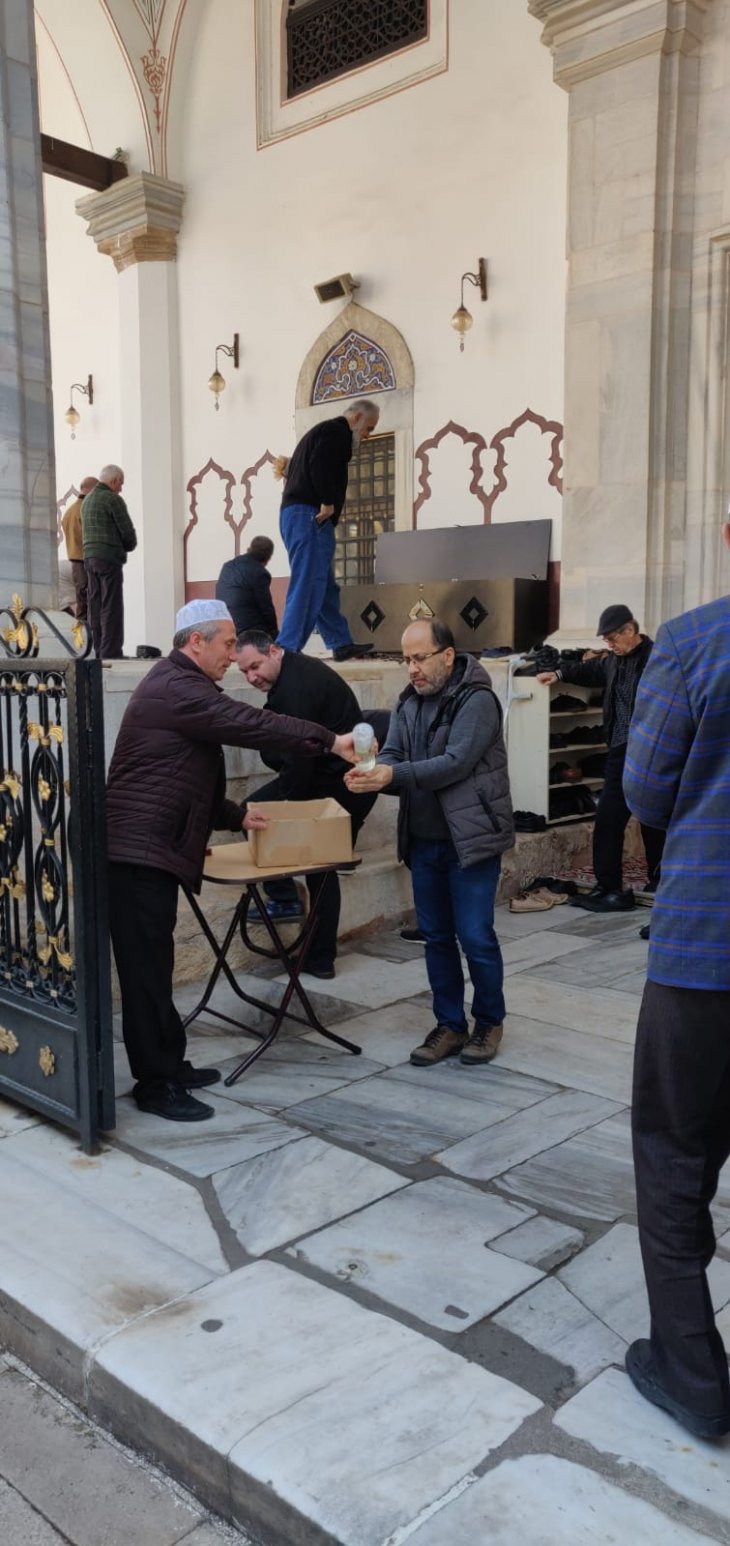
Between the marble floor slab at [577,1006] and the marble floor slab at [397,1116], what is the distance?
2.49 ft

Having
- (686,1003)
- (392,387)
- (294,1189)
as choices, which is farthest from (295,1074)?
(392,387)

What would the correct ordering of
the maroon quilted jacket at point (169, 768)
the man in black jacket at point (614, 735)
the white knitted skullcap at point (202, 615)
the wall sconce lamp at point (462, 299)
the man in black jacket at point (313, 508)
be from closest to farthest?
the maroon quilted jacket at point (169, 768) → the white knitted skullcap at point (202, 615) → the man in black jacket at point (614, 735) → the man in black jacket at point (313, 508) → the wall sconce lamp at point (462, 299)

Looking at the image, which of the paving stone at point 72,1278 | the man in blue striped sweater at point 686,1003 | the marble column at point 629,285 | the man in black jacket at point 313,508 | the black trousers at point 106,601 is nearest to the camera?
the man in blue striped sweater at point 686,1003

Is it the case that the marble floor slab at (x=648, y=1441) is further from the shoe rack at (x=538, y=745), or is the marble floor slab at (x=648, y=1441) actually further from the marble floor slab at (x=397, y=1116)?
the shoe rack at (x=538, y=745)

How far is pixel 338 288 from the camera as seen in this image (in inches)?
386

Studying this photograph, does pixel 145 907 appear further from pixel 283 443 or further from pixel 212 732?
pixel 283 443

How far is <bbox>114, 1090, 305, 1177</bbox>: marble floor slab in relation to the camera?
3305 mm

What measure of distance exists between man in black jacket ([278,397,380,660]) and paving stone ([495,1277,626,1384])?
4.95 m

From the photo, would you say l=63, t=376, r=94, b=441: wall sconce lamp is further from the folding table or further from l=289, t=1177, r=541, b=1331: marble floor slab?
l=289, t=1177, r=541, b=1331: marble floor slab

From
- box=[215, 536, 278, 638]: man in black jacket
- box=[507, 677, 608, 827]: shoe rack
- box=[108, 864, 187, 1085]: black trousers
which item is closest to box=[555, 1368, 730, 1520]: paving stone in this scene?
box=[108, 864, 187, 1085]: black trousers

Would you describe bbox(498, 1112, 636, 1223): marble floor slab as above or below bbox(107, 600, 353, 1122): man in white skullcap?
below

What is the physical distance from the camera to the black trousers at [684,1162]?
78.9 inches

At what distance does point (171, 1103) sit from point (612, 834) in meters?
3.33

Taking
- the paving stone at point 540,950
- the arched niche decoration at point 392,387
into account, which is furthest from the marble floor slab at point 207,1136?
Answer: the arched niche decoration at point 392,387
